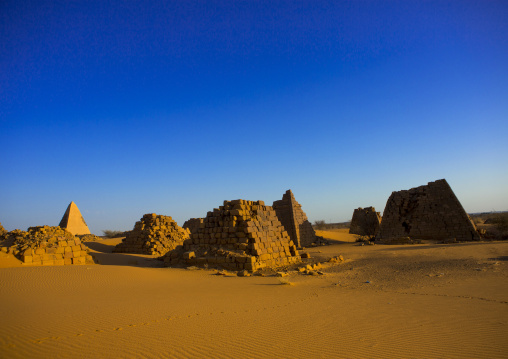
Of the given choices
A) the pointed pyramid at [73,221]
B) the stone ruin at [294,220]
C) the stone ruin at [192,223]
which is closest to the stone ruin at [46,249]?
the stone ruin at [294,220]

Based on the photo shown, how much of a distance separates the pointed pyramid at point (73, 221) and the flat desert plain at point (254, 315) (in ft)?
77.3

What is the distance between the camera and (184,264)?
1218cm

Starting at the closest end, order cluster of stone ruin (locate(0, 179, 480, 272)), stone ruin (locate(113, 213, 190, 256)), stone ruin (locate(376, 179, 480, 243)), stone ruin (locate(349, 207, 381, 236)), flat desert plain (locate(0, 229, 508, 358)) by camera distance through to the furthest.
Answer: flat desert plain (locate(0, 229, 508, 358)), cluster of stone ruin (locate(0, 179, 480, 272)), stone ruin (locate(376, 179, 480, 243)), stone ruin (locate(113, 213, 190, 256)), stone ruin (locate(349, 207, 381, 236))

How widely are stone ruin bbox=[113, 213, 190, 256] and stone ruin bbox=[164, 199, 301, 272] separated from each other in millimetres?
7045

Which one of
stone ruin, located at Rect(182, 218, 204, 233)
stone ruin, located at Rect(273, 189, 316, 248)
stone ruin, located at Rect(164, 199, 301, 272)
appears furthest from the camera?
stone ruin, located at Rect(182, 218, 204, 233)

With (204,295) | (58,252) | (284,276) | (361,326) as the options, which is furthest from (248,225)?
(361,326)

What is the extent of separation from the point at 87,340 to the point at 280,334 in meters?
2.45

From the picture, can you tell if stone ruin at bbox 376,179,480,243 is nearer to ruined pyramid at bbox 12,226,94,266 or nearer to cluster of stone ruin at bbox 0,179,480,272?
cluster of stone ruin at bbox 0,179,480,272

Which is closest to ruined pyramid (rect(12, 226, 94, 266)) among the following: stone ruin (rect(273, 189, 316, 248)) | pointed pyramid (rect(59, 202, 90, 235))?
stone ruin (rect(273, 189, 316, 248))

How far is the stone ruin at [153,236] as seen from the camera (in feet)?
64.3

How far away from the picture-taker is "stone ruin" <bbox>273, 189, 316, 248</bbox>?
2208cm

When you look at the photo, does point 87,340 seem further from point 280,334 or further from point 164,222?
point 164,222

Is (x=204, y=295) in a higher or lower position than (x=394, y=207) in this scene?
lower

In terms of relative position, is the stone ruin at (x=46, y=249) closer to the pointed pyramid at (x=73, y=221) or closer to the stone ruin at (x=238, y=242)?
the stone ruin at (x=238, y=242)
